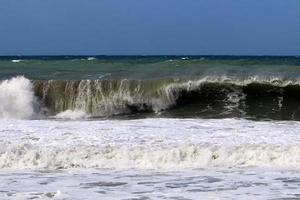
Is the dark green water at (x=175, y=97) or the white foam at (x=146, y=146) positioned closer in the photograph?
the white foam at (x=146, y=146)

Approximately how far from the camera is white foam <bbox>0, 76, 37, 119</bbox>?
16.9m

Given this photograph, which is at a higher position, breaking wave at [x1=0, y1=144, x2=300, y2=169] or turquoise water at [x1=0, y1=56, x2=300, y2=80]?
turquoise water at [x1=0, y1=56, x2=300, y2=80]

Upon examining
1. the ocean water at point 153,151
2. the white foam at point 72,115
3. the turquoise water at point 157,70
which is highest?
the turquoise water at point 157,70

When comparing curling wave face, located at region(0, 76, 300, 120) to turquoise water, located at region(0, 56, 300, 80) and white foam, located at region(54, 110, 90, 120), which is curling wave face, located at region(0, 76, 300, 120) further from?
turquoise water, located at region(0, 56, 300, 80)

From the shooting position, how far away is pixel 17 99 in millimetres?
17594

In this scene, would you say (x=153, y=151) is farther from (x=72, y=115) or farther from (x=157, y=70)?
(x=157, y=70)

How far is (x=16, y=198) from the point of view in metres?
6.91

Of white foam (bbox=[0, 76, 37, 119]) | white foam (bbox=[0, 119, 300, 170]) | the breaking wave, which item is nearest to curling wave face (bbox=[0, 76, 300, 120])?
white foam (bbox=[0, 76, 37, 119])

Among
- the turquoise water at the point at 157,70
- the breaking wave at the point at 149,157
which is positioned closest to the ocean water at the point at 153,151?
the breaking wave at the point at 149,157

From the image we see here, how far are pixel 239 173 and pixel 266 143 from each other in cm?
187

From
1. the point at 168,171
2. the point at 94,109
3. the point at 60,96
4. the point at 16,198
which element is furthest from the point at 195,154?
the point at 60,96

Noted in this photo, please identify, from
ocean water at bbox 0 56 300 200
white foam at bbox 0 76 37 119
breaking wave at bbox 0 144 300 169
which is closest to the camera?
ocean water at bbox 0 56 300 200

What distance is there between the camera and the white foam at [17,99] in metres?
16.9

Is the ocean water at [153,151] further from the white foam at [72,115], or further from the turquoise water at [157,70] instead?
the turquoise water at [157,70]
